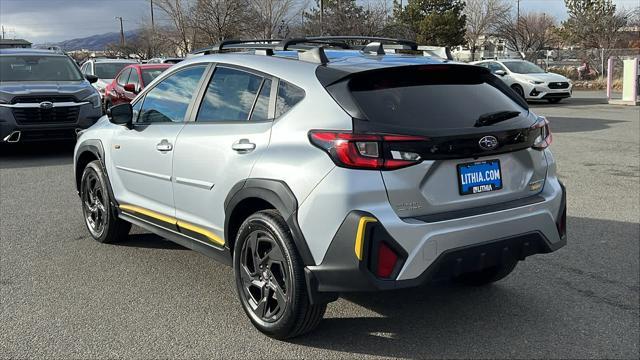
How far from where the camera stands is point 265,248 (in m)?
3.74

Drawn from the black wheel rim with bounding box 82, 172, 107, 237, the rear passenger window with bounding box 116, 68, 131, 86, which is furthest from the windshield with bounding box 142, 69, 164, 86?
the black wheel rim with bounding box 82, 172, 107, 237

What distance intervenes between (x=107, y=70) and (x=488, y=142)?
18373 millimetres

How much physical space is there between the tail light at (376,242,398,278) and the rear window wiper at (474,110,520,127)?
0.93 metres

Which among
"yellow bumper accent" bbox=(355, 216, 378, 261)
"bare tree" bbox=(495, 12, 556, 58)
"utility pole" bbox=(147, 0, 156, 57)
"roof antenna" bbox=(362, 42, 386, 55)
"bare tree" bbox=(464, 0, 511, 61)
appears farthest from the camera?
"bare tree" bbox=(464, 0, 511, 61)

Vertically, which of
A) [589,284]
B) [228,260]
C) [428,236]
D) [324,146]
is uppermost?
[324,146]

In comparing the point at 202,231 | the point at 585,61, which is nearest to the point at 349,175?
the point at 202,231

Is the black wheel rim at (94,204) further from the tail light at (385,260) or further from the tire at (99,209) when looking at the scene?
the tail light at (385,260)

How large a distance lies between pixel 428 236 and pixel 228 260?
57.4 inches

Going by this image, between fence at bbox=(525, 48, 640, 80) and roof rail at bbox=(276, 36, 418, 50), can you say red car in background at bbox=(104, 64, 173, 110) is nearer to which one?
roof rail at bbox=(276, 36, 418, 50)

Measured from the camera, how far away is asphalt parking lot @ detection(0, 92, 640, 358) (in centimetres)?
360

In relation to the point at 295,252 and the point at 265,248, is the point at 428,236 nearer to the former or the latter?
the point at 295,252

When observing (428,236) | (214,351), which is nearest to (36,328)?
(214,351)

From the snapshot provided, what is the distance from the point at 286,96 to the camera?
3.67 meters

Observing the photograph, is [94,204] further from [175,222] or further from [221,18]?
[221,18]
